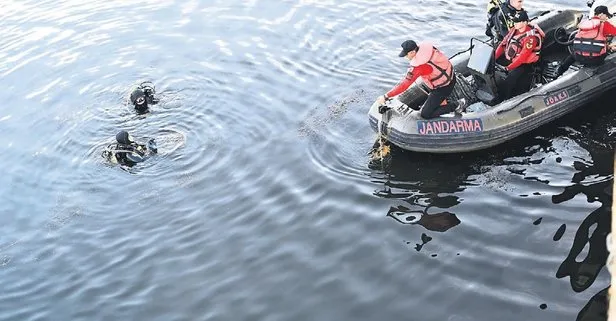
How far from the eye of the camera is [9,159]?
12586 mm

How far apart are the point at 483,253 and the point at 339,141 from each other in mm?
3758

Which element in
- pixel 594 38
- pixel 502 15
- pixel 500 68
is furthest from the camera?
pixel 502 15

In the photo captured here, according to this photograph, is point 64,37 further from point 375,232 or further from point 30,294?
point 375,232

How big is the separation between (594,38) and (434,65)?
8.34ft

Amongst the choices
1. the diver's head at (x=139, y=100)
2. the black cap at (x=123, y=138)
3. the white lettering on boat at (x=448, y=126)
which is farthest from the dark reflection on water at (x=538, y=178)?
the diver's head at (x=139, y=100)

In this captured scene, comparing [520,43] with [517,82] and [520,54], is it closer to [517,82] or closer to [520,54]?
[520,54]

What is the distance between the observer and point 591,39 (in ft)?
34.1

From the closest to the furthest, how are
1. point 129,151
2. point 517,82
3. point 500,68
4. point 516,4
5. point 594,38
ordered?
point 594,38 < point 517,82 < point 500,68 < point 129,151 < point 516,4

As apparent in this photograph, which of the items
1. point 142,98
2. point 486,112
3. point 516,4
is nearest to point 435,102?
point 486,112

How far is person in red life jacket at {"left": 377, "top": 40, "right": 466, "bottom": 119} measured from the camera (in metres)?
10.2

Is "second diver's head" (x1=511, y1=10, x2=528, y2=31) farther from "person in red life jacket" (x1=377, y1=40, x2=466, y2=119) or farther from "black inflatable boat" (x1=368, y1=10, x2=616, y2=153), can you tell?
"person in red life jacket" (x1=377, y1=40, x2=466, y2=119)

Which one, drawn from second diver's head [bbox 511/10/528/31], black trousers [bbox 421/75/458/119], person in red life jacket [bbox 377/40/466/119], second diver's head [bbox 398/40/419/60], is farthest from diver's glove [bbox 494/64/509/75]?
second diver's head [bbox 398/40/419/60]

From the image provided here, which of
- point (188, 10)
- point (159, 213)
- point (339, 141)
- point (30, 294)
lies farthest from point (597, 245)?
point (188, 10)

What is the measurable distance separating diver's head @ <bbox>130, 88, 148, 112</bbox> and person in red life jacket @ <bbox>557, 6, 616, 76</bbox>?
7822 millimetres
